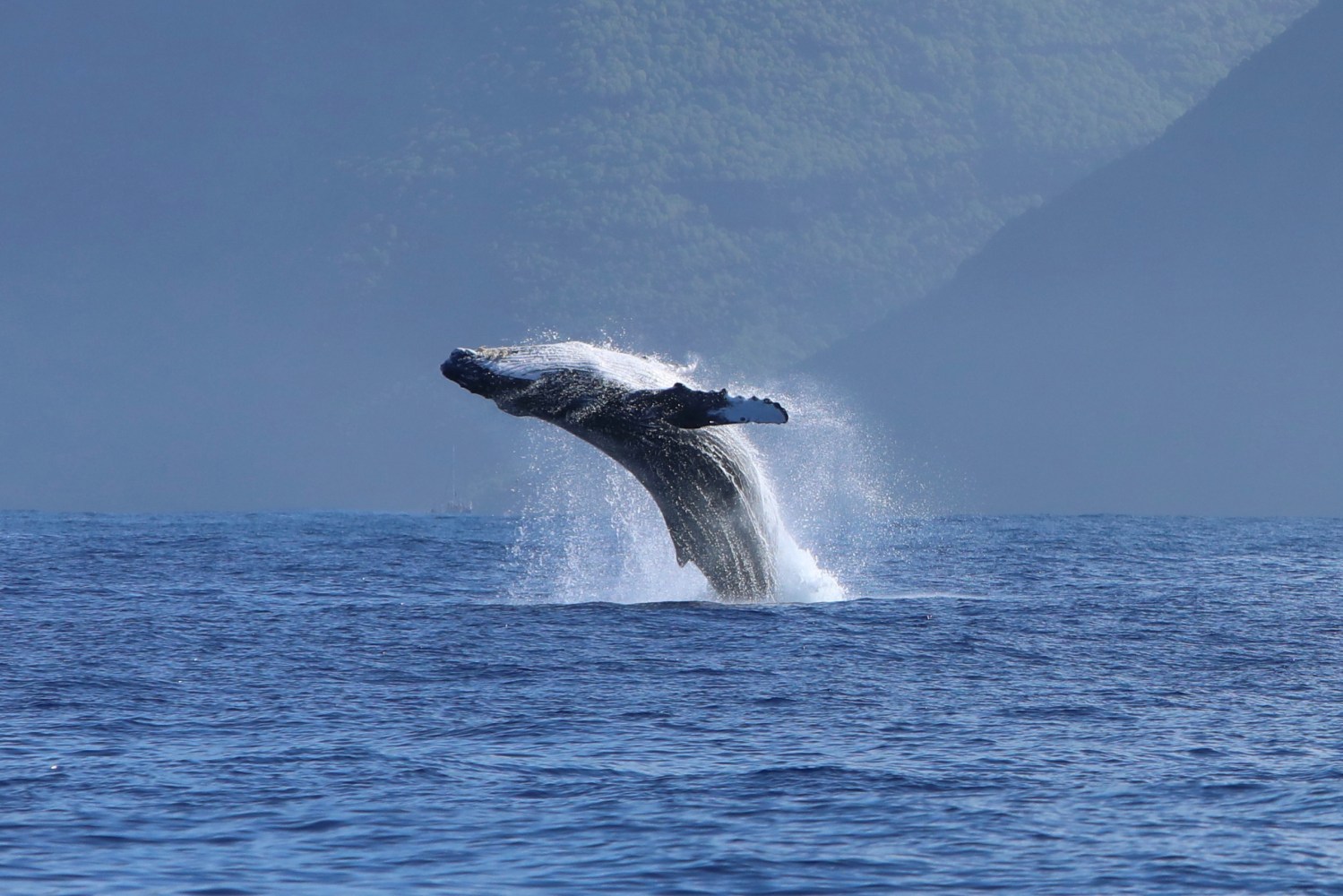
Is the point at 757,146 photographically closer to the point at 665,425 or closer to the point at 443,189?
the point at 443,189

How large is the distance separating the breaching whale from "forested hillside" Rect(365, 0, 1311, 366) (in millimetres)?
122152

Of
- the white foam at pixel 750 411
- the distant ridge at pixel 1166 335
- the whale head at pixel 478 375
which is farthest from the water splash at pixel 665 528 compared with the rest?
the distant ridge at pixel 1166 335

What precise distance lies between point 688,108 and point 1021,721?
17118 centimetres

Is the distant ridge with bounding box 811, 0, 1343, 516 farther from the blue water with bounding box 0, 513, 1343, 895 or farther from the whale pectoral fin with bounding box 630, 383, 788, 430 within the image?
the whale pectoral fin with bounding box 630, 383, 788, 430

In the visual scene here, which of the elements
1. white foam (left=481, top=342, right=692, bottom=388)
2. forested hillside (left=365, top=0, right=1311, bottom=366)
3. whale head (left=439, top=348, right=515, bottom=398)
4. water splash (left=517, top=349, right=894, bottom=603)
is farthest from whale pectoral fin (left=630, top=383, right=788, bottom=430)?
forested hillside (left=365, top=0, right=1311, bottom=366)

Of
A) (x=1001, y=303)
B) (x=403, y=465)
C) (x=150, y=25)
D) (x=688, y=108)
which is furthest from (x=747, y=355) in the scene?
(x=150, y=25)

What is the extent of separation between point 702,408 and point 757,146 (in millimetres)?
160655

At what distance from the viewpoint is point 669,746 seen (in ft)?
39.7

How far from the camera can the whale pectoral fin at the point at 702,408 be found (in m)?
14.8

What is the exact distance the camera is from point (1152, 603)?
23422 mm

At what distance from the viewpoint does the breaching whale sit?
53.2ft

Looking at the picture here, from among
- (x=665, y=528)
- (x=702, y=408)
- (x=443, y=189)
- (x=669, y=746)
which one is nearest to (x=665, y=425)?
(x=702, y=408)

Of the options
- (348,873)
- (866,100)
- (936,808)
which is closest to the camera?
(348,873)

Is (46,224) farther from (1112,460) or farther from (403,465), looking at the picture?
(1112,460)
